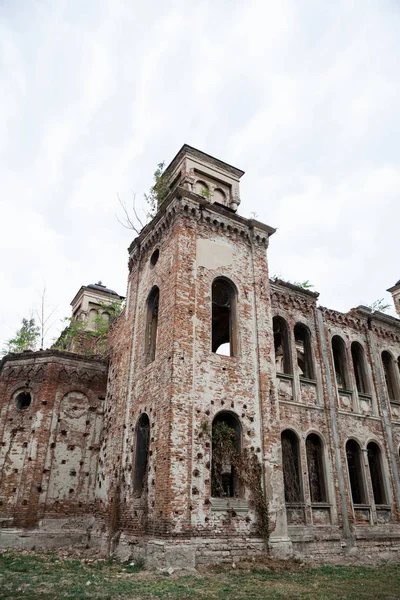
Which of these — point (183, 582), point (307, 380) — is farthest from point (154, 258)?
point (183, 582)

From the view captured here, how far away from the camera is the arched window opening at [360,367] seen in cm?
1783

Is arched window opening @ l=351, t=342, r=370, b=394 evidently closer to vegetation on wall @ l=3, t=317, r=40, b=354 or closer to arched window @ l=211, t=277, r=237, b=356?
arched window @ l=211, t=277, r=237, b=356

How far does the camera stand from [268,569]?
36.1 ft

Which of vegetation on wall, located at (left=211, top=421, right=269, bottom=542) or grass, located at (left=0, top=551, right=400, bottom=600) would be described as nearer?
grass, located at (left=0, top=551, right=400, bottom=600)

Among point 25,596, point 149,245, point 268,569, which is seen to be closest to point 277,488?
point 268,569

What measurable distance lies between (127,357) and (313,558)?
8.52 meters

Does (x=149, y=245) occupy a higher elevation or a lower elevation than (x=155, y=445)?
higher

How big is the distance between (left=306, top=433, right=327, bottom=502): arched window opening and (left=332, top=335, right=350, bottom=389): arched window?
8.91ft

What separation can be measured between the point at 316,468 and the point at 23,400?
10850 mm

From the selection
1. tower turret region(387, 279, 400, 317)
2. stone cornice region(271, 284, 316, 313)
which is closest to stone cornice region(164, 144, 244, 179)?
stone cornice region(271, 284, 316, 313)

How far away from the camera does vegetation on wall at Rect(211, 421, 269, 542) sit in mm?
12117

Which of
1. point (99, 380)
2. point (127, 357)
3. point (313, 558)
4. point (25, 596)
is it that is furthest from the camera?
point (99, 380)

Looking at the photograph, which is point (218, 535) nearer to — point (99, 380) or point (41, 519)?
point (41, 519)

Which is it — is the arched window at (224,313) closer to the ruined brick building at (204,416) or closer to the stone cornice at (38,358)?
the ruined brick building at (204,416)
